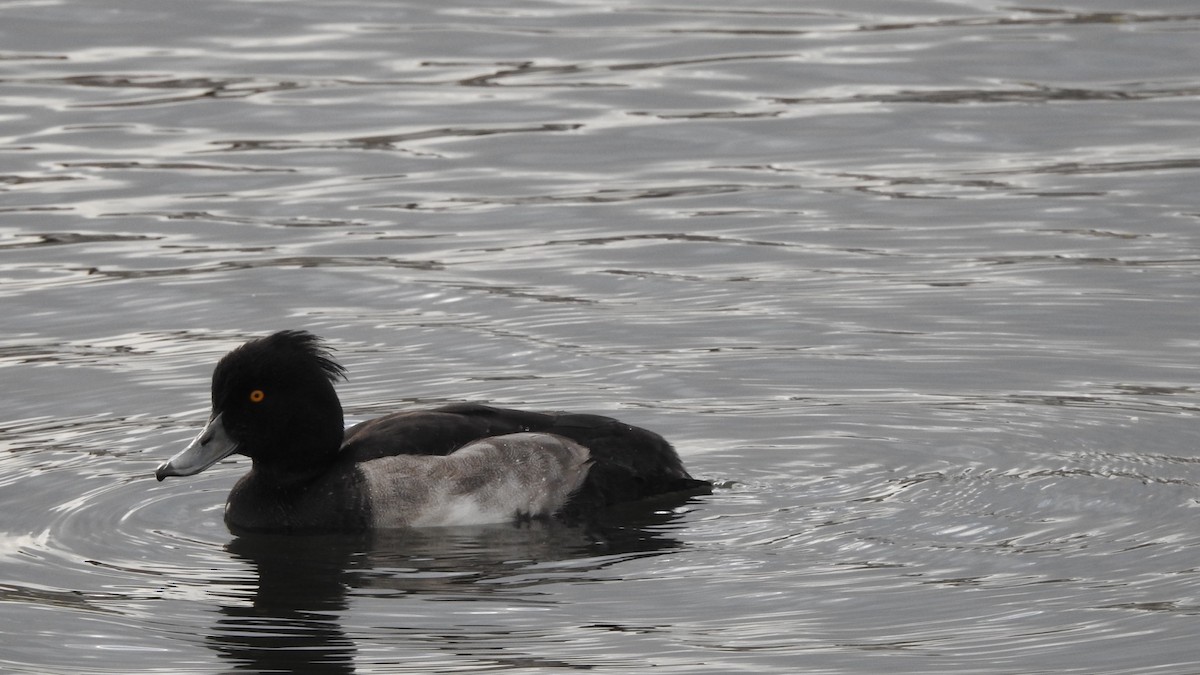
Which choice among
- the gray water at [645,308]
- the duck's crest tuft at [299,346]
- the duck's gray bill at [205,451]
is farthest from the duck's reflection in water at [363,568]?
the duck's crest tuft at [299,346]

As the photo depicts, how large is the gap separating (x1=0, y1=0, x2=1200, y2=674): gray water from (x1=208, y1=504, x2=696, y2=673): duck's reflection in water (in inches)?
1.2

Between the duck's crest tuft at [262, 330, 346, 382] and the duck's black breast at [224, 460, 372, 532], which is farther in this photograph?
the duck's crest tuft at [262, 330, 346, 382]

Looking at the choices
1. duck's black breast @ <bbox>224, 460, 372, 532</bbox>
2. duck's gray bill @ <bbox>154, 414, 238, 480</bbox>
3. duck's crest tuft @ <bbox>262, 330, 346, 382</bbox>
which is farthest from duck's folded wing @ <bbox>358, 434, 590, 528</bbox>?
duck's gray bill @ <bbox>154, 414, 238, 480</bbox>

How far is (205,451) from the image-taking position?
9.96 meters

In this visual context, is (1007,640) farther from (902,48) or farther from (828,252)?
(902,48)

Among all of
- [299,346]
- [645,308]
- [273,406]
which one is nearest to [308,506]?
[273,406]

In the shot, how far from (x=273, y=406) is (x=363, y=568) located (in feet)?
3.57

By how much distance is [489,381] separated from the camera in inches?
468

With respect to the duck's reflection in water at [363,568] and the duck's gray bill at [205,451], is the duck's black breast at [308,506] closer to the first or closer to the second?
the duck's reflection in water at [363,568]

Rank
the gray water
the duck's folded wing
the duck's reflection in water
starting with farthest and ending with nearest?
the duck's folded wing, the gray water, the duck's reflection in water

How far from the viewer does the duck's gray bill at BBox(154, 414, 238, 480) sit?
32.4ft

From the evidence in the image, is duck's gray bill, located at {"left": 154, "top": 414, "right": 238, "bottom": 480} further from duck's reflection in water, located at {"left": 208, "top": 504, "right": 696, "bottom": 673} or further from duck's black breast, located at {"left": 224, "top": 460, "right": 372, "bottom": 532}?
duck's reflection in water, located at {"left": 208, "top": 504, "right": 696, "bottom": 673}

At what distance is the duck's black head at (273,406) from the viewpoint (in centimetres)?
994

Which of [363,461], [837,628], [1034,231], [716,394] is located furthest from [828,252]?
[837,628]
